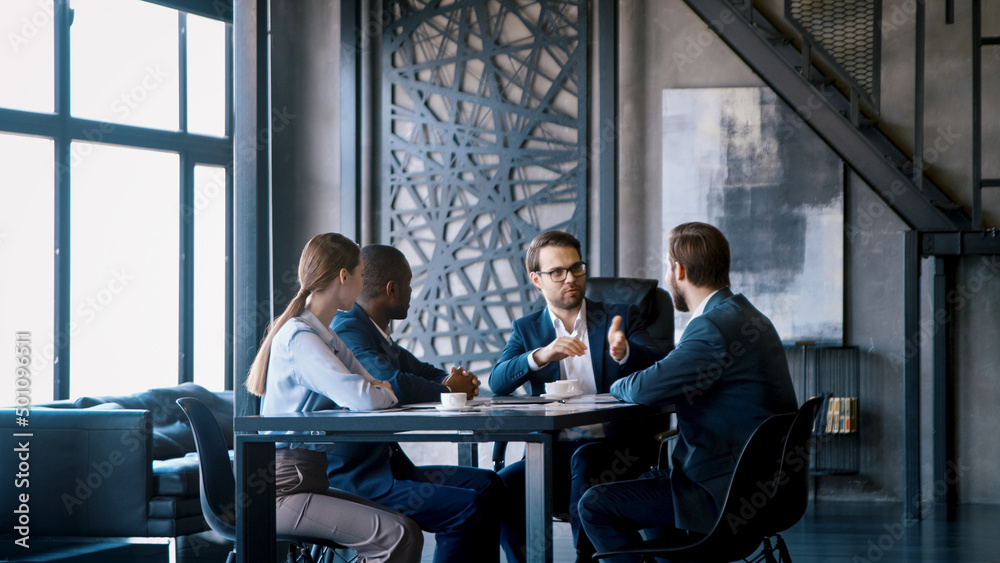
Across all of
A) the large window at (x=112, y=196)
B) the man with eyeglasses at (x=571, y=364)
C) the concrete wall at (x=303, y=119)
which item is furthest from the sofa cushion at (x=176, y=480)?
the concrete wall at (x=303, y=119)

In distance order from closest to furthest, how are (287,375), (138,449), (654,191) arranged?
(287,375) → (138,449) → (654,191)

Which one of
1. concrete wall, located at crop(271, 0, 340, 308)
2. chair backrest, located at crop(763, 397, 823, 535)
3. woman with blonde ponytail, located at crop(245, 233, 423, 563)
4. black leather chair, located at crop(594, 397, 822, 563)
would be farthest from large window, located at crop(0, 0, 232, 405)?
chair backrest, located at crop(763, 397, 823, 535)

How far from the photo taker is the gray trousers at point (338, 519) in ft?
8.91

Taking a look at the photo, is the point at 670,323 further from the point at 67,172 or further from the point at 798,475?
the point at 67,172

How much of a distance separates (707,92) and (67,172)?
434 centimetres

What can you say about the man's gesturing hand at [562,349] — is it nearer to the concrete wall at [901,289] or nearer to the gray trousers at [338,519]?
the gray trousers at [338,519]

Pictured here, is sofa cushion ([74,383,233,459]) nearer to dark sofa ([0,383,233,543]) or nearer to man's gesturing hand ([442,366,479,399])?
dark sofa ([0,383,233,543])

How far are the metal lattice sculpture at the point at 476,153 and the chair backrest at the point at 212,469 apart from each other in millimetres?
3923

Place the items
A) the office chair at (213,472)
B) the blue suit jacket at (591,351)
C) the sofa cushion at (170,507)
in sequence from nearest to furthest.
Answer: the office chair at (213,472), the blue suit jacket at (591,351), the sofa cushion at (170,507)

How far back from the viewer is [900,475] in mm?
6527

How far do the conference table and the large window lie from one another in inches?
139

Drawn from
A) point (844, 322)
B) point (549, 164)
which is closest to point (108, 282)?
point (549, 164)

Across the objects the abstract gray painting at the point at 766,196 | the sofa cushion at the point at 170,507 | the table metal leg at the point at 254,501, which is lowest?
the sofa cushion at the point at 170,507

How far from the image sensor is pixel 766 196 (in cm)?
666
